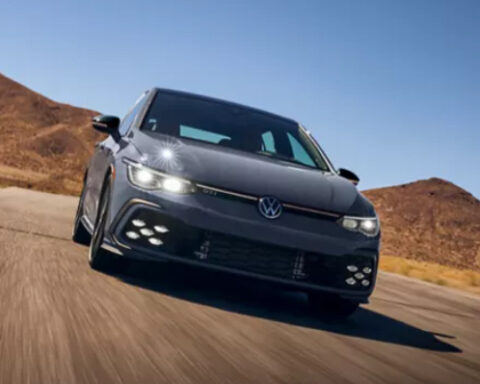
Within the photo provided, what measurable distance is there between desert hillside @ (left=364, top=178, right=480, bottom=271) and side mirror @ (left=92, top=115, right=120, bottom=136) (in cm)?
5029

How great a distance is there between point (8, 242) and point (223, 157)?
2720 millimetres

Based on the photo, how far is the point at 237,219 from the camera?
17.1 ft

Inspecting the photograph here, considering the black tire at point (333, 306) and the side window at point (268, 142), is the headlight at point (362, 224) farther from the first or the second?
the side window at point (268, 142)

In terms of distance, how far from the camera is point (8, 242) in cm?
748

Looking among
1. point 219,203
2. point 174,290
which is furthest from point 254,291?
point 219,203

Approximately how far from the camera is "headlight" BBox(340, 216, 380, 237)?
18.2ft

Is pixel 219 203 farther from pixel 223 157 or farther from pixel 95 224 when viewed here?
pixel 95 224

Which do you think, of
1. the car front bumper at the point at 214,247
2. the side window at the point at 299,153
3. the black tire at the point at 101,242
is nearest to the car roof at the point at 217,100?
the side window at the point at 299,153

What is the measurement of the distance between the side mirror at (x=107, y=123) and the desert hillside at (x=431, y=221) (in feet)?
165

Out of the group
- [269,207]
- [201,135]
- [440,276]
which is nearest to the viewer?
[269,207]

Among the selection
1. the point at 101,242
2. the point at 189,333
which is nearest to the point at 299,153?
the point at 101,242

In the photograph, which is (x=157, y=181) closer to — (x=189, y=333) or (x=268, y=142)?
(x=189, y=333)

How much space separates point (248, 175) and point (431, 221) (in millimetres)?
77139

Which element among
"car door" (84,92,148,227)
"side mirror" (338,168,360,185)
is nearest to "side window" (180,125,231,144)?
"car door" (84,92,148,227)
